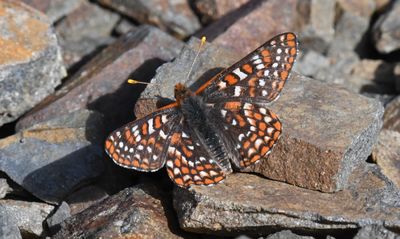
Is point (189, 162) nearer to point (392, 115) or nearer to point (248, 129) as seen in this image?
point (248, 129)

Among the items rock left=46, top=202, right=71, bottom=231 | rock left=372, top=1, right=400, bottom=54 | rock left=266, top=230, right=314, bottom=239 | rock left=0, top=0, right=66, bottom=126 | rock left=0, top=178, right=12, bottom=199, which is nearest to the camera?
rock left=266, top=230, right=314, bottom=239

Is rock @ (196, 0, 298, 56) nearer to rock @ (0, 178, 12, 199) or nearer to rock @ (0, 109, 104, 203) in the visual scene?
rock @ (0, 109, 104, 203)

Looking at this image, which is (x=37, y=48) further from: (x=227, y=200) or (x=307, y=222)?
(x=307, y=222)

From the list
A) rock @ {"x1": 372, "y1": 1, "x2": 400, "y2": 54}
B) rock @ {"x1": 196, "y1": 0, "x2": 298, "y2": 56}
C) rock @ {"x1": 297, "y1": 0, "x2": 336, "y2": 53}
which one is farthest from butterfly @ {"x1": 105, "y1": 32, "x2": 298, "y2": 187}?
rock @ {"x1": 297, "y1": 0, "x2": 336, "y2": 53}

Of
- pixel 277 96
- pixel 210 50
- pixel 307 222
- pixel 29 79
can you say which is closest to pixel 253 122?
pixel 277 96

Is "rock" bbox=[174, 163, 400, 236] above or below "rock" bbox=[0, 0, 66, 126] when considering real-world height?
below

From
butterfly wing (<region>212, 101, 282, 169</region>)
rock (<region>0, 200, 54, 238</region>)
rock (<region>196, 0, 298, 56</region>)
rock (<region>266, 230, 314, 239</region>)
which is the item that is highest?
rock (<region>196, 0, 298, 56</region>)

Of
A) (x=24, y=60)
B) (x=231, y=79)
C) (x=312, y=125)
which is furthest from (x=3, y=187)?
(x=312, y=125)
